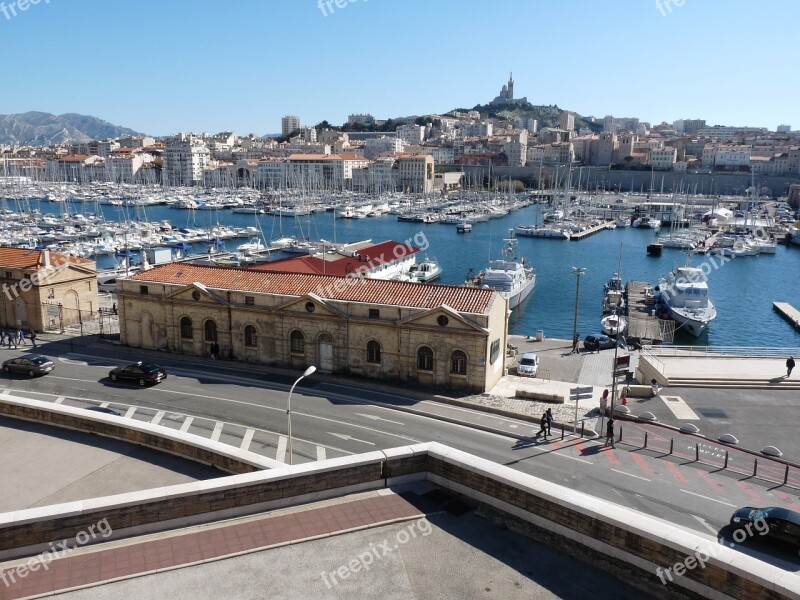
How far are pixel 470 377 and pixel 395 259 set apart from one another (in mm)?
40154

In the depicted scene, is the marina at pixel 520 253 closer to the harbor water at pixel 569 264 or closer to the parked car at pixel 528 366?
the harbor water at pixel 569 264

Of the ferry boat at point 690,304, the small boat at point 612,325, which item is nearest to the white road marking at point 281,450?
the small boat at point 612,325

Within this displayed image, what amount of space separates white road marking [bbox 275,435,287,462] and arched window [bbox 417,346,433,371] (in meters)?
9.11

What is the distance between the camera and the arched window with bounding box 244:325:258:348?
34.5 m

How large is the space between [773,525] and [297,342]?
23022 mm

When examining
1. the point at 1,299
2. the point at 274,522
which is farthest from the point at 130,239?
the point at 274,522

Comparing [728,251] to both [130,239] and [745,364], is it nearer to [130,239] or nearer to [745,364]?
[745,364]

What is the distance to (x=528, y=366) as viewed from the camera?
35719 millimetres

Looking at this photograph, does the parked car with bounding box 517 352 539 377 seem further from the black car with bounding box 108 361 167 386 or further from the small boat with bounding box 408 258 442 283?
the small boat with bounding box 408 258 442 283

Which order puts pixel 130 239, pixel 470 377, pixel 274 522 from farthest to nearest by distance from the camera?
pixel 130 239 < pixel 470 377 < pixel 274 522

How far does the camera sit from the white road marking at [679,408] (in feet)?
91.8

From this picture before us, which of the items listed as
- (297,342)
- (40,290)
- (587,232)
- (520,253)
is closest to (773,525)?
(297,342)

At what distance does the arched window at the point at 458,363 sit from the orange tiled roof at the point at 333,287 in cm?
211

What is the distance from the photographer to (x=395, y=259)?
229 feet
